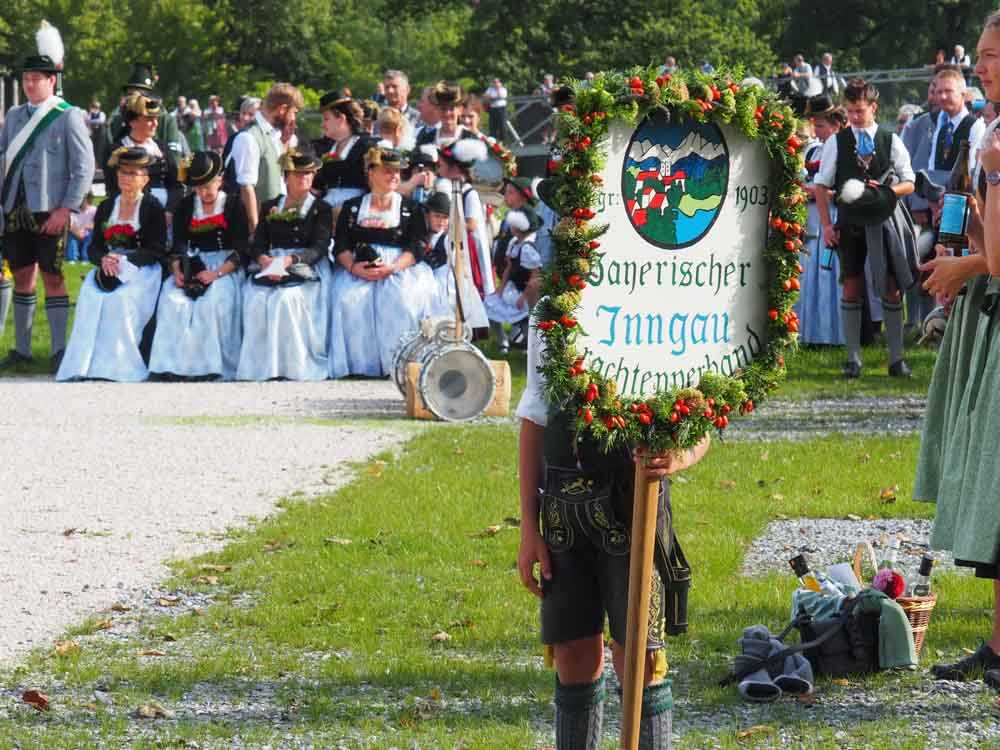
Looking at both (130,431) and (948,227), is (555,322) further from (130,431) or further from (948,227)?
(130,431)

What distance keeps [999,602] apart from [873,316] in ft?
31.9

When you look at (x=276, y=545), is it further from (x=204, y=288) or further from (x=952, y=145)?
(x=952, y=145)

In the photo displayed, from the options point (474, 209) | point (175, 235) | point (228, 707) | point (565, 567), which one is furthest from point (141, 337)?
point (565, 567)

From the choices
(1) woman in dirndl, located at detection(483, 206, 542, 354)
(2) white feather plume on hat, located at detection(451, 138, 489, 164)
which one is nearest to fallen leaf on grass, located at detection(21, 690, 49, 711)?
(2) white feather plume on hat, located at detection(451, 138, 489, 164)

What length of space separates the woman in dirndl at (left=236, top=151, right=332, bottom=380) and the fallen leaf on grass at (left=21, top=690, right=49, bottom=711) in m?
8.74

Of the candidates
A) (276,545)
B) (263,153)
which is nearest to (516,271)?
(263,153)

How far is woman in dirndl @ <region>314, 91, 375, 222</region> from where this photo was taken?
14328mm

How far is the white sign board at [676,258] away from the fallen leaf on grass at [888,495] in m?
4.85

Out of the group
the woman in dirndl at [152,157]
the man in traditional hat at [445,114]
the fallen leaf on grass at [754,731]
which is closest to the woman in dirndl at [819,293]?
the man in traditional hat at [445,114]

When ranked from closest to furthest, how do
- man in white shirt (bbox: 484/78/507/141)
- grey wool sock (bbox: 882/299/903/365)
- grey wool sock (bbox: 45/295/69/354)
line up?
grey wool sock (bbox: 882/299/903/365), grey wool sock (bbox: 45/295/69/354), man in white shirt (bbox: 484/78/507/141)

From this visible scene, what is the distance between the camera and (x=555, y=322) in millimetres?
Answer: 3725

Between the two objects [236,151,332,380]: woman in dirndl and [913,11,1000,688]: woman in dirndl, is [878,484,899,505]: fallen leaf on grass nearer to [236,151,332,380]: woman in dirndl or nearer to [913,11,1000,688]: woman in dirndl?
[913,11,1000,688]: woman in dirndl

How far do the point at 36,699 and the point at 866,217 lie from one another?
8401 mm

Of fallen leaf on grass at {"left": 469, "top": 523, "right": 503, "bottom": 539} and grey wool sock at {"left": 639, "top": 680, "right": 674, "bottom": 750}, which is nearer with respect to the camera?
grey wool sock at {"left": 639, "top": 680, "right": 674, "bottom": 750}
